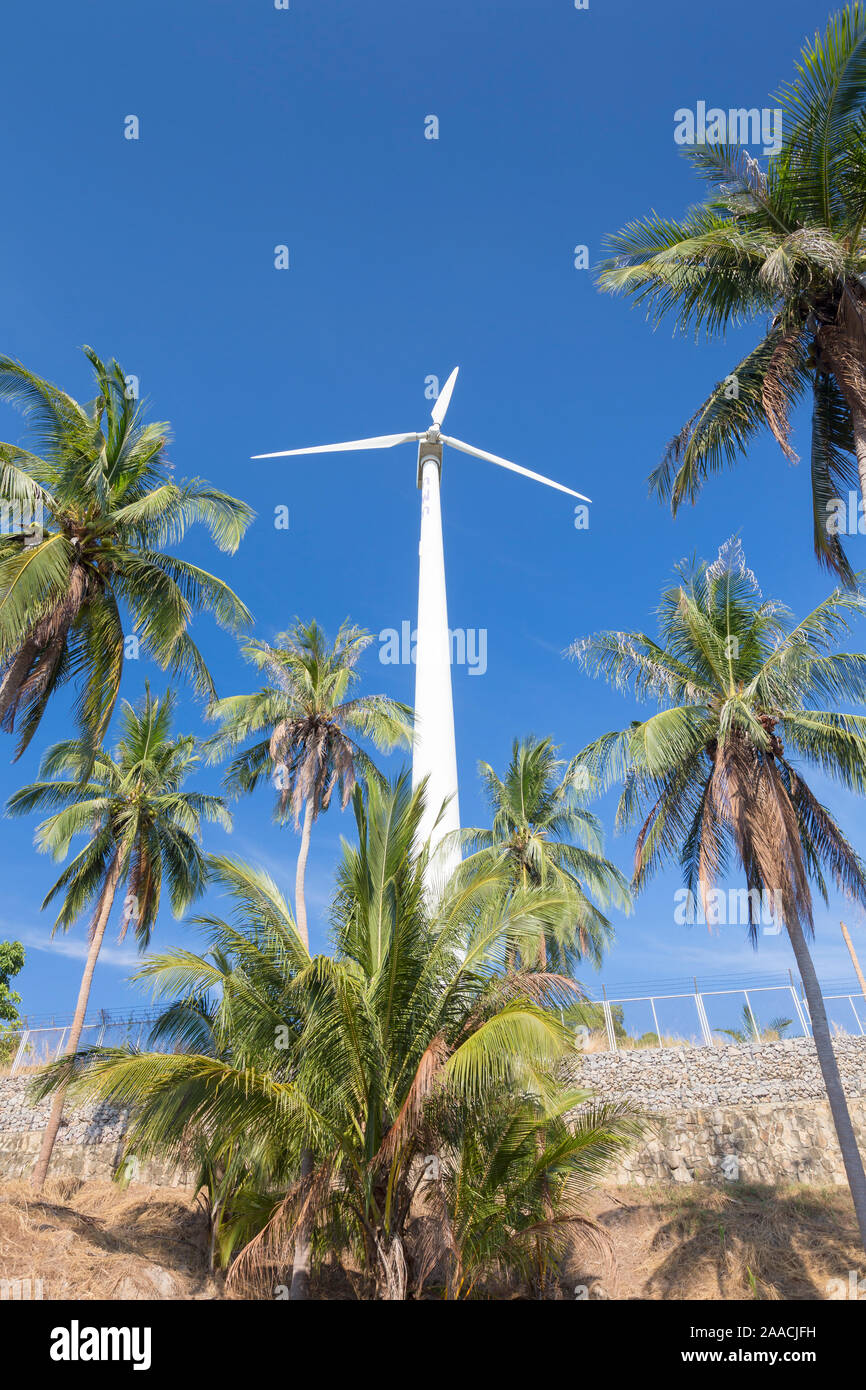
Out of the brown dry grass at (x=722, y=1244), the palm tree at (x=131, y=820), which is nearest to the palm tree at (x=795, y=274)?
the brown dry grass at (x=722, y=1244)

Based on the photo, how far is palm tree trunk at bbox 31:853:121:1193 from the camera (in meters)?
21.6

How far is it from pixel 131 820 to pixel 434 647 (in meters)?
11.3

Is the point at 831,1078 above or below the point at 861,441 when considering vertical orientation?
below

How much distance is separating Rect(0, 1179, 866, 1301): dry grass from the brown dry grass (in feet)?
0.09

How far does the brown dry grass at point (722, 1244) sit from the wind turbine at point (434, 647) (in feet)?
29.0

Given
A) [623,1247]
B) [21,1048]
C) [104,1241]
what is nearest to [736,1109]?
[623,1247]

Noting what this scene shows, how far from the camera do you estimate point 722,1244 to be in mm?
17625

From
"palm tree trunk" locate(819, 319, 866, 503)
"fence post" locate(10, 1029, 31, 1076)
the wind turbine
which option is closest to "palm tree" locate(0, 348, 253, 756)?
the wind turbine

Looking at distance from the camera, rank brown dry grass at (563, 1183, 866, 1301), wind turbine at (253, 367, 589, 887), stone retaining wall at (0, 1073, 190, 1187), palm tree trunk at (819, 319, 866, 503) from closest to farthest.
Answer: palm tree trunk at (819, 319, 866, 503), brown dry grass at (563, 1183, 866, 1301), wind turbine at (253, 367, 589, 887), stone retaining wall at (0, 1073, 190, 1187)

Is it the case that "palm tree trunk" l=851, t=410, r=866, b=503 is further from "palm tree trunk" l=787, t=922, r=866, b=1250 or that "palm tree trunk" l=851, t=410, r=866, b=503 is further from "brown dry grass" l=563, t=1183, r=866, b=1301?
"brown dry grass" l=563, t=1183, r=866, b=1301

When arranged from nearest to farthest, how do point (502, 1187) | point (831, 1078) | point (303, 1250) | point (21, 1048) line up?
point (502, 1187)
point (303, 1250)
point (831, 1078)
point (21, 1048)

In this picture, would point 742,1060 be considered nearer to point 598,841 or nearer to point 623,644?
point 598,841

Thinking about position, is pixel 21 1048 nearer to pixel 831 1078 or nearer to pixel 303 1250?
pixel 303 1250
